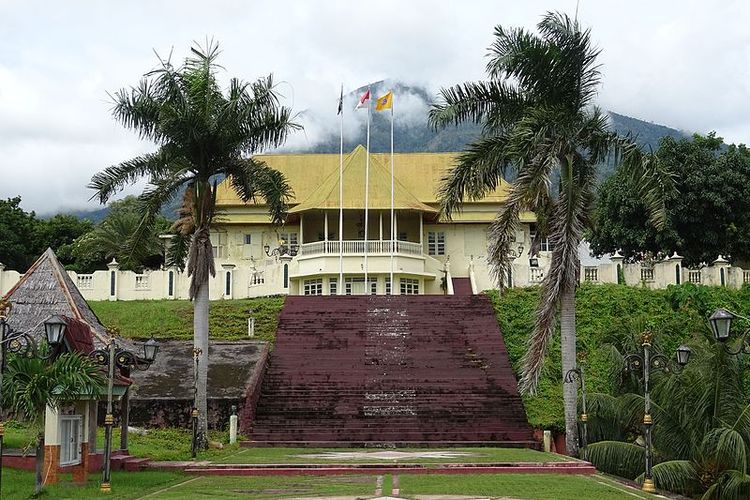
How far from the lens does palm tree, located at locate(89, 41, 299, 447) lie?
23000 mm

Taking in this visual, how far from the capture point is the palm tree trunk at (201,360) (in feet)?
75.1

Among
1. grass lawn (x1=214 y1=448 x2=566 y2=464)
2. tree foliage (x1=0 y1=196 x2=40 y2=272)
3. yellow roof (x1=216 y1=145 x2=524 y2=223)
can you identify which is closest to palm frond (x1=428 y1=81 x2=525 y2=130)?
grass lawn (x1=214 y1=448 x2=566 y2=464)

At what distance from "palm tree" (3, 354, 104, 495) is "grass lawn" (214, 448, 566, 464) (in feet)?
16.7

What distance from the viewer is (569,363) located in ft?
70.1

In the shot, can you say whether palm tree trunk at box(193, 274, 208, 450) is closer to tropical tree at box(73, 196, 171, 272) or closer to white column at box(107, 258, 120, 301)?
white column at box(107, 258, 120, 301)

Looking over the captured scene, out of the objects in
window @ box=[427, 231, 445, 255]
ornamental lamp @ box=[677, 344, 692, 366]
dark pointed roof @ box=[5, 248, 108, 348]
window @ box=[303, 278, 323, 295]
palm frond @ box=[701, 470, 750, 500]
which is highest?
window @ box=[427, 231, 445, 255]

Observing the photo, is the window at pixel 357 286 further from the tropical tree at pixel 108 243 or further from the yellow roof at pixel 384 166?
the tropical tree at pixel 108 243

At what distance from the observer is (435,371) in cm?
2930

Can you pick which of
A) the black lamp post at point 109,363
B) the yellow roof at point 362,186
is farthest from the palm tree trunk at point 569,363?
the yellow roof at point 362,186

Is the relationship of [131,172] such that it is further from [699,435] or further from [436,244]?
[436,244]

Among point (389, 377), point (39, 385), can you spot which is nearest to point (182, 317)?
point (389, 377)

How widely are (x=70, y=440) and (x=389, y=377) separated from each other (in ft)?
42.4

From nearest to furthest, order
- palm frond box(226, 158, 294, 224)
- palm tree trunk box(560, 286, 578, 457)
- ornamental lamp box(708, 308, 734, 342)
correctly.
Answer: ornamental lamp box(708, 308, 734, 342)
palm tree trunk box(560, 286, 578, 457)
palm frond box(226, 158, 294, 224)

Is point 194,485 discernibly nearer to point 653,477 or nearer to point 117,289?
point 653,477
